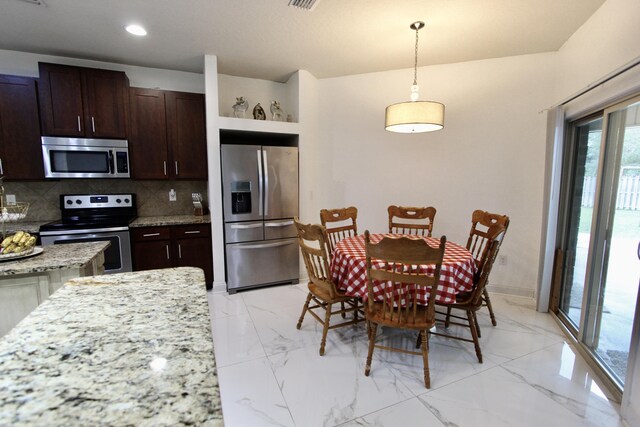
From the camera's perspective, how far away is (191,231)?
11.1 ft

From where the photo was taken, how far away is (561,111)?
2.67m

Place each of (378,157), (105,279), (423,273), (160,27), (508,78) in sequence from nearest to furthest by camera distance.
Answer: (105,279) → (423,273) → (160,27) → (508,78) → (378,157)

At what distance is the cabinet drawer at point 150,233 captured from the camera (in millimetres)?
3152

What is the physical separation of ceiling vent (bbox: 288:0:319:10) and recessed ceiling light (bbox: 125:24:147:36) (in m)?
1.39

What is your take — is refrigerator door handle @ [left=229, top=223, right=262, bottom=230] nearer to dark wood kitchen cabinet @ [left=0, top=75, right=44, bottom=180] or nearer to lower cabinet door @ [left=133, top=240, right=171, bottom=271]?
lower cabinet door @ [left=133, top=240, right=171, bottom=271]

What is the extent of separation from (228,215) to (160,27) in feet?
6.07

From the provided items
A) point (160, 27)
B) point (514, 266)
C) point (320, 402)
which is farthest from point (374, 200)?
point (160, 27)

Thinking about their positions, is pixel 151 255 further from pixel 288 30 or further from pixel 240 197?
pixel 288 30

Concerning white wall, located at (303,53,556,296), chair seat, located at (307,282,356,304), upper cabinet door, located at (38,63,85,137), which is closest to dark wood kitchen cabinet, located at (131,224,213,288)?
upper cabinet door, located at (38,63,85,137)

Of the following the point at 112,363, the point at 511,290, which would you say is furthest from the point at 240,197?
the point at 511,290

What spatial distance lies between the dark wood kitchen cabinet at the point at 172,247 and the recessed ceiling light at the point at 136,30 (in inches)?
73.2

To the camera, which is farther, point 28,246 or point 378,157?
point 378,157

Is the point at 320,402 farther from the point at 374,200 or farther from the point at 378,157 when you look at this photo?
the point at 378,157

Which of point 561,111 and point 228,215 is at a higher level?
point 561,111
